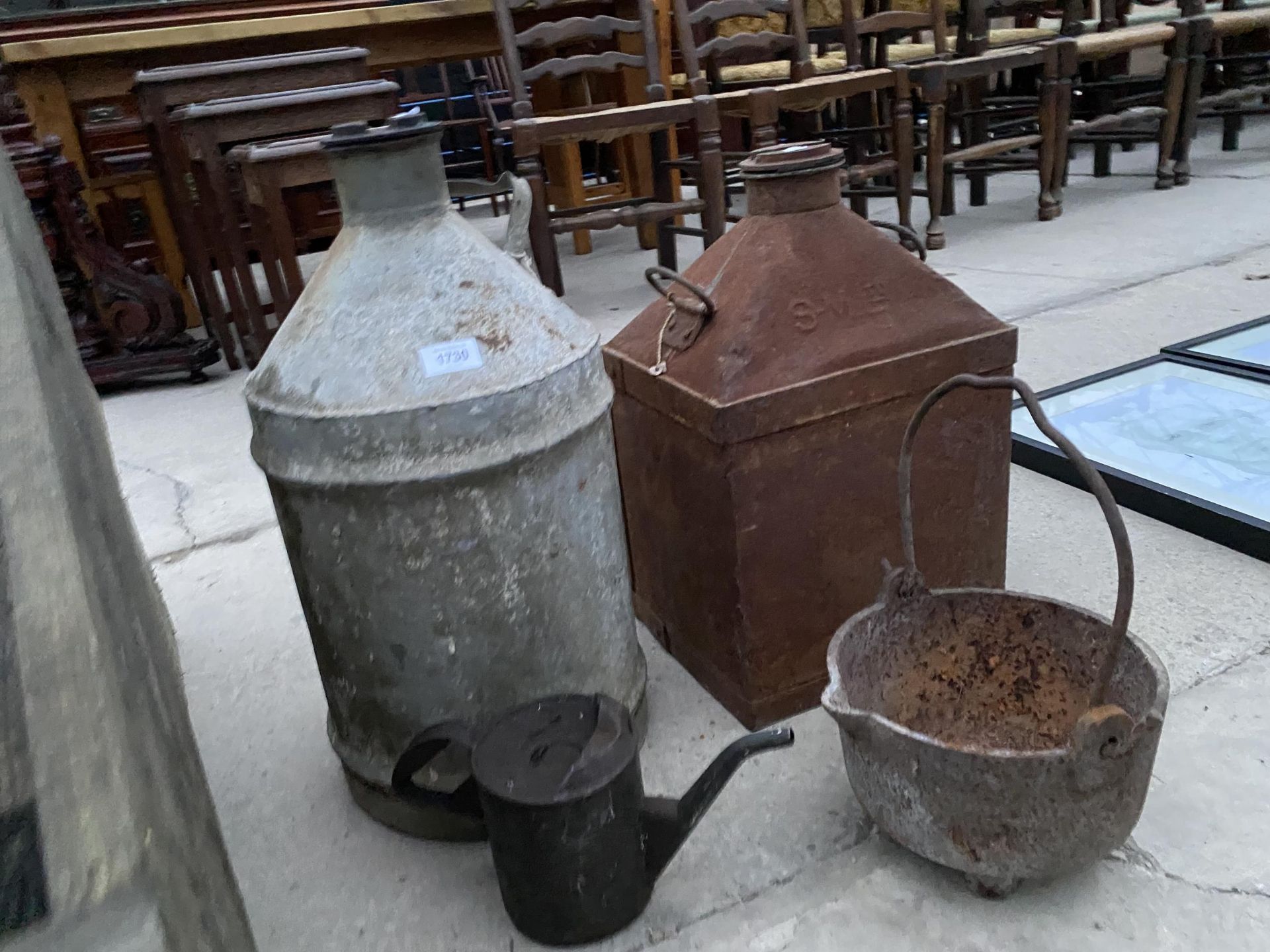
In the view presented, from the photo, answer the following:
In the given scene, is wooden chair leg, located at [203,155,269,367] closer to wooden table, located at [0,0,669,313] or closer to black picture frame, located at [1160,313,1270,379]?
wooden table, located at [0,0,669,313]

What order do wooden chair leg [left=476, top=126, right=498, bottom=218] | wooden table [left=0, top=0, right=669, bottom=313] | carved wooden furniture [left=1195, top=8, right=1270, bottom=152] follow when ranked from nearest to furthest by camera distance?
wooden table [left=0, top=0, right=669, bottom=313]
carved wooden furniture [left=1195, top=8, right=1270, bottom=152]
wooden chair leg [left=476, top=126, right=498, bottom=218]

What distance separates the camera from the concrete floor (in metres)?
1.17

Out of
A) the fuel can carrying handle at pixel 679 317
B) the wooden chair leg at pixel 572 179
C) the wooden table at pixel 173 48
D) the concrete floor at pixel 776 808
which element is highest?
the wooden table at pixel 173 48

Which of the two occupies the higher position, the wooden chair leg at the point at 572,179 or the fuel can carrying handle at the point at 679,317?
the fuel can carrying handle at the point at 679,317

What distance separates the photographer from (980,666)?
1438mm

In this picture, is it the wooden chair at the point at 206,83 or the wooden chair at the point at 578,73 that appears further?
the wooden chair at the point at 578,73

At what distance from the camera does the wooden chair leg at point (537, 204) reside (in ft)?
11.2

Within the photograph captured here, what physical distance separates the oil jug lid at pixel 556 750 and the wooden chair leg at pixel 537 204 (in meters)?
2.49

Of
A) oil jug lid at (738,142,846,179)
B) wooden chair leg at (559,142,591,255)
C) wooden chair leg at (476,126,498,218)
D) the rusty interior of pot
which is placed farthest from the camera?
wooden chair leg at (476,126,498,218)

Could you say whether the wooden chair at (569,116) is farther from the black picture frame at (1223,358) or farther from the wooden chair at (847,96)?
the black picture frame at (1223,358)

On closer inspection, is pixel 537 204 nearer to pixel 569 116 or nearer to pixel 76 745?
pixel 569 116

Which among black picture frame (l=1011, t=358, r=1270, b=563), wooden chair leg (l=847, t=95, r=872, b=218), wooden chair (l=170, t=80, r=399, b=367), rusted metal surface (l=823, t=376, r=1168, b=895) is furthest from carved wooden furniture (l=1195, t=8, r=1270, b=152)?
rusted metal surface (l=823, t=376, r=1168, b=895)

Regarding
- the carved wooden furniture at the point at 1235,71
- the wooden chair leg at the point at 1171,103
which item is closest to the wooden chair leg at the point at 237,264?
the wooden chair leg at the point at 1171,103

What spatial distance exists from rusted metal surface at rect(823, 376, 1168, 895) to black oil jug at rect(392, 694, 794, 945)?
0.53ft
